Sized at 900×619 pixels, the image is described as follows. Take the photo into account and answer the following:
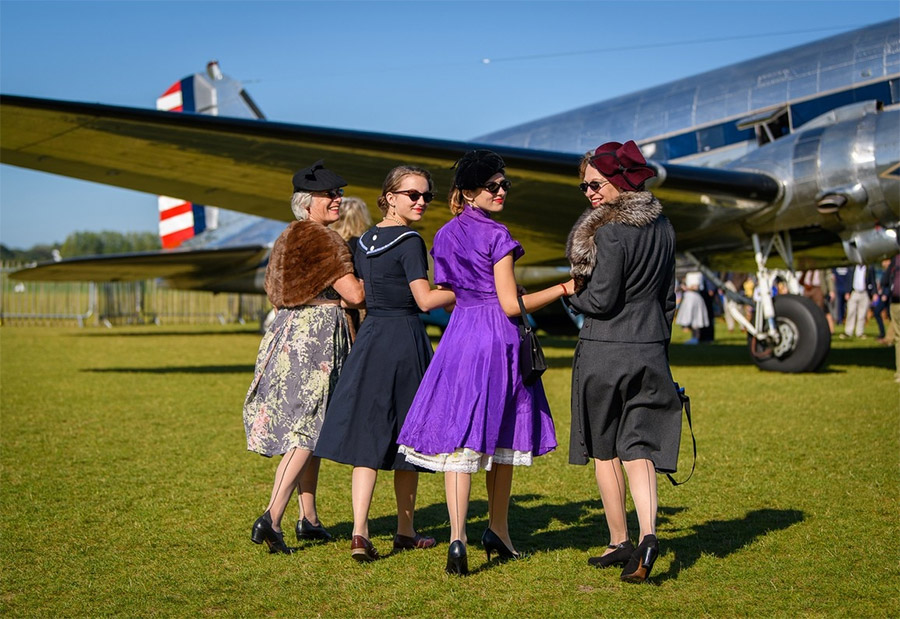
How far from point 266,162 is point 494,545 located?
7.03 metres

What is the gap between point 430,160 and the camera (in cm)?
968

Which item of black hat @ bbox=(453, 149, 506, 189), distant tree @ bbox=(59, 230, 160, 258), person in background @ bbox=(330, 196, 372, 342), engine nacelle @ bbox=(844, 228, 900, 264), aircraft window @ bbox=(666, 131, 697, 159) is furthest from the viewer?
distant tree @ bbox=(59, 230, 160, 258)

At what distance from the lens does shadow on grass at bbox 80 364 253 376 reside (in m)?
13.5

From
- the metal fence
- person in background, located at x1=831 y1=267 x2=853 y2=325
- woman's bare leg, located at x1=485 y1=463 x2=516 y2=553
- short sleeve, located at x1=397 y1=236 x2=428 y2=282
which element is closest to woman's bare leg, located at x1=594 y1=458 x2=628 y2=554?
woman's bare leg, located at x1=485 y1=463 x2=516 y2=553

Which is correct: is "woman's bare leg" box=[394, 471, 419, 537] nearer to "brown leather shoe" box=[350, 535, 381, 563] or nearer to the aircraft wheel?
"brown leather shoe" box=[350, 535, 381, 563]

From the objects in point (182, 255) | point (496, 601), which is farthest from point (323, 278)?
point (182, 255)

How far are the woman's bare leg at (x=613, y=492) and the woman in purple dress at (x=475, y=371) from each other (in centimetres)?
26

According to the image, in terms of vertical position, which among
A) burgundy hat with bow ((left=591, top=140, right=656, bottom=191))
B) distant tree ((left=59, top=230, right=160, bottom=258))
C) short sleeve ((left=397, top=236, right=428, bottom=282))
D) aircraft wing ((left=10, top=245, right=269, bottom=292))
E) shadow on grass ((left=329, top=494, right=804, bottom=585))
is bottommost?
shadow on grass ((left=329, top=494, right=804, bottom=585))

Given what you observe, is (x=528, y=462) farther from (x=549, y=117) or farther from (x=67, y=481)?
(x=549, y=117)

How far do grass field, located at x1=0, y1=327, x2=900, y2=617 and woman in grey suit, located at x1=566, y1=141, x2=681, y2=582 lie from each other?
482 millimetres

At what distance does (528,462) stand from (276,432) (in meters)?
1.29

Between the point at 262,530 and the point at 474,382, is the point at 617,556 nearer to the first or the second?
the point at 474,382

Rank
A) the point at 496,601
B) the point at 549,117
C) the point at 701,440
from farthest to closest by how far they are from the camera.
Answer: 1. the point at 549,117
2. the point at 701,440
3. the point at 496,601

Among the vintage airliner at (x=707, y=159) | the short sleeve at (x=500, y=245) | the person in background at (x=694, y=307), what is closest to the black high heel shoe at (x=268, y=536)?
the short sleeve at (x=500, y=245)
